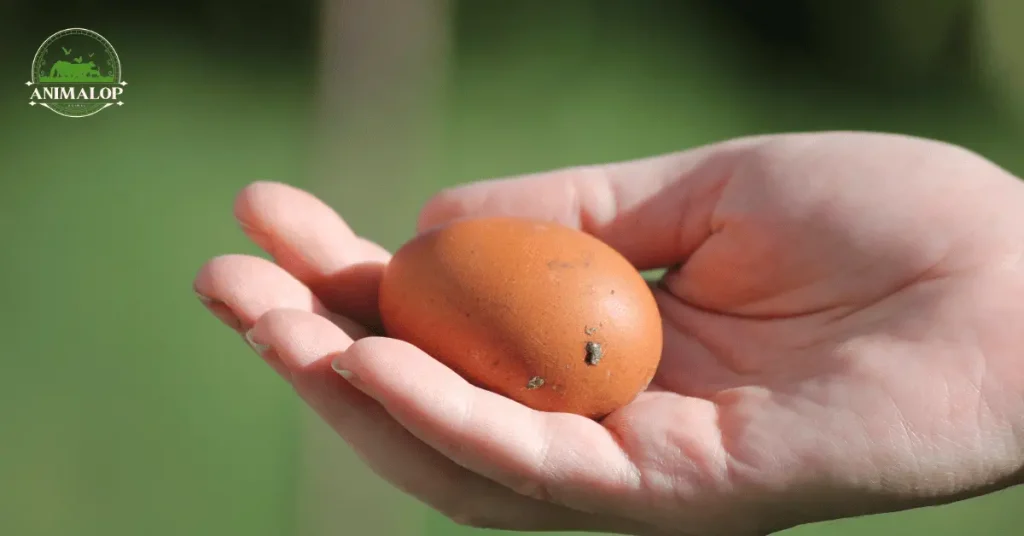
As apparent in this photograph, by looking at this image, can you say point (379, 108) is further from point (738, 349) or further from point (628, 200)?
point (738, 349)

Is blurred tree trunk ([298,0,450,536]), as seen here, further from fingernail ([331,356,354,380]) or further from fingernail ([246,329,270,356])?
fingernail ([331,356,354,380])

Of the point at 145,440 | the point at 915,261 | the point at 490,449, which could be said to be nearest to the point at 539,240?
the point at 490,449

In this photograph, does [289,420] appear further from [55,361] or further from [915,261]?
[915,261]

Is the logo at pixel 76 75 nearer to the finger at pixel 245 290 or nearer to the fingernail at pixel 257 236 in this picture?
the fingernail at pixel 257 236

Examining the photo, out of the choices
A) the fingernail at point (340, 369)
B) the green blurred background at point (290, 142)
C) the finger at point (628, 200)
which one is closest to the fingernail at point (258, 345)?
the fingernail at point (340, 369)

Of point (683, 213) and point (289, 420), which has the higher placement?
point (683, 213)

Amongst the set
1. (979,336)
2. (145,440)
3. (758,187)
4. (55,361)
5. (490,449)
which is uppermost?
(758,187)

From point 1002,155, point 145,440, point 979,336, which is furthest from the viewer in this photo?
point 1002,155

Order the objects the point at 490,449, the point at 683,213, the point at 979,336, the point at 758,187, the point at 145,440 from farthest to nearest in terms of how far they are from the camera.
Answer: the point at 145,440, the point at 683,213, the point at 758,187, the point at 979,336, the point at 490,449
